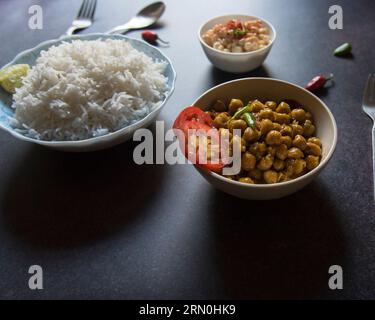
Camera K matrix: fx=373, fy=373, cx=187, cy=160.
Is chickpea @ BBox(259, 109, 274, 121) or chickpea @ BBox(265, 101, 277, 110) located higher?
chickpea @ BBox(259, 109, 274, 121)

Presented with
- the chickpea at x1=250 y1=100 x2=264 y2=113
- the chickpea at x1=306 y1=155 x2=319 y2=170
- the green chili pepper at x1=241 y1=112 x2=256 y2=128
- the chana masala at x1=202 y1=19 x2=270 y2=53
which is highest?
the chana masala at x1=202 y1=19 x2=270 y2=53

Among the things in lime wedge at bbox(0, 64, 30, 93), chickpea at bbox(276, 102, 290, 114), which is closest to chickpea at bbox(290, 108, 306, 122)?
chickpea at bbox(276, 102, 290, 114)

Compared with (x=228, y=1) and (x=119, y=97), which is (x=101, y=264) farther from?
(x=228, y=1)

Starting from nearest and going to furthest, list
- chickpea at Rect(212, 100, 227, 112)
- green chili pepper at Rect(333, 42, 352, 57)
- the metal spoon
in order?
chickpea at Rect(212, 100, 227, 112), green chili pepper at Rect(333, 42, 352, 57), the metal spoon

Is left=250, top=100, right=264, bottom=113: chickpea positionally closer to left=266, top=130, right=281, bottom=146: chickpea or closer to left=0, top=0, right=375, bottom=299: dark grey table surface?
left=266, top=130, right=281, bottom=146: chickpea

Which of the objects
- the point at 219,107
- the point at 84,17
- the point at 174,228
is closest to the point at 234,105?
the point at 219,107

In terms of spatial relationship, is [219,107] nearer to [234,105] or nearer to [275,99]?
[234,105]
